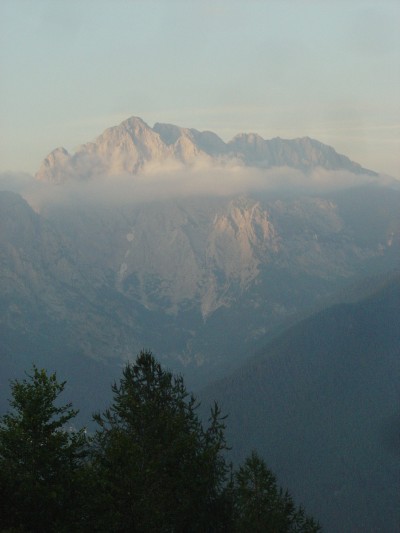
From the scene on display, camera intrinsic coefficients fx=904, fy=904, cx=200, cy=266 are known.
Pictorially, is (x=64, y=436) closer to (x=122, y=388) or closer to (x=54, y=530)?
(x=54, y=530)

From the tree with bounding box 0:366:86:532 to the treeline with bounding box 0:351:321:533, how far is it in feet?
0.18

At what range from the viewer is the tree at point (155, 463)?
1965 inches

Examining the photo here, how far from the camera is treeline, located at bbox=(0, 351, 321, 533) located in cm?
4731

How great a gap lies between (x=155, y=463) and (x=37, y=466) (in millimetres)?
12012

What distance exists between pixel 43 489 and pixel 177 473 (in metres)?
16.3

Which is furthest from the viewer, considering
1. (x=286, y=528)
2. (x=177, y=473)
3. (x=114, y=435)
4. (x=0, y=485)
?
(x=286, y=528)

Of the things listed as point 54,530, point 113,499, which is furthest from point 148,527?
point 54,530

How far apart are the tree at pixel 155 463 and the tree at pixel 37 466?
180 cm

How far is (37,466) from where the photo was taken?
1884 inches

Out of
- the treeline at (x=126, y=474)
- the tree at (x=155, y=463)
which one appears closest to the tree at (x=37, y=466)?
the treeline at (x=126, y=474)

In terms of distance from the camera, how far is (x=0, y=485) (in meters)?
46.4

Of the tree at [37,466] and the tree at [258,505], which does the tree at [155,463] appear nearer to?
the tree at [37,466]

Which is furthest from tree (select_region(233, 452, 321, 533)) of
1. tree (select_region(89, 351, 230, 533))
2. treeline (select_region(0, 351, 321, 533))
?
tree (select_region(89, 351, 230, 533))

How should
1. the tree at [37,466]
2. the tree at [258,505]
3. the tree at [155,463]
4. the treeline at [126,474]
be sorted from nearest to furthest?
the tree at [37,466], the treeline at [126,474], the tree at [155,463], the tree at [258,505]
